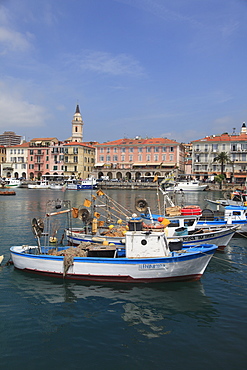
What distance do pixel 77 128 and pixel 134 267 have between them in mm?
121214

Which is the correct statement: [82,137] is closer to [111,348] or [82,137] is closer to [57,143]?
[57,143]

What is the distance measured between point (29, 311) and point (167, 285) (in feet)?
19.0

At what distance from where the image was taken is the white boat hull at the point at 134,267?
14059 millimetres

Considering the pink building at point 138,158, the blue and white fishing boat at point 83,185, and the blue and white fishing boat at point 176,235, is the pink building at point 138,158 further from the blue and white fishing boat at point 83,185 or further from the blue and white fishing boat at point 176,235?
the blue and white fishing boat at point 176,235

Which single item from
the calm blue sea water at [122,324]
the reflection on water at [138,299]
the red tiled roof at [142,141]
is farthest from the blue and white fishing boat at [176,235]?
the red tiled roof at [142,141]

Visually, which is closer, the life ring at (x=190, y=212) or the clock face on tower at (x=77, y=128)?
the life ring at (x=190, y=212)

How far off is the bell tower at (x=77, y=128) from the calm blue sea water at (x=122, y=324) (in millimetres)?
116775

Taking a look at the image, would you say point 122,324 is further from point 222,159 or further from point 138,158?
point 138,158

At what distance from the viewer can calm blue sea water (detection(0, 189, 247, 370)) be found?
887cm

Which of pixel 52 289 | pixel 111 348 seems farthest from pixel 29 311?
pixel 111 348

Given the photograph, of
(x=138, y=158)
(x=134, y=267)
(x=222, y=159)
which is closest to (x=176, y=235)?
(x=134, y=267)

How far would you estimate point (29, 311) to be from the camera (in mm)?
11859

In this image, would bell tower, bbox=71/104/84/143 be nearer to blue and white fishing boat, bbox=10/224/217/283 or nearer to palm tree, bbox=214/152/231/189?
palm tree, bbox=214/152/231/189

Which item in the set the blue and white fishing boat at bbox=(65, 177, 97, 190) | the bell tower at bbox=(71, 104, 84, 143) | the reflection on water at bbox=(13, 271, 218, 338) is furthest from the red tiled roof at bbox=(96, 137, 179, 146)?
the reflection on water at bbox=(13, 271, 218, 338)
